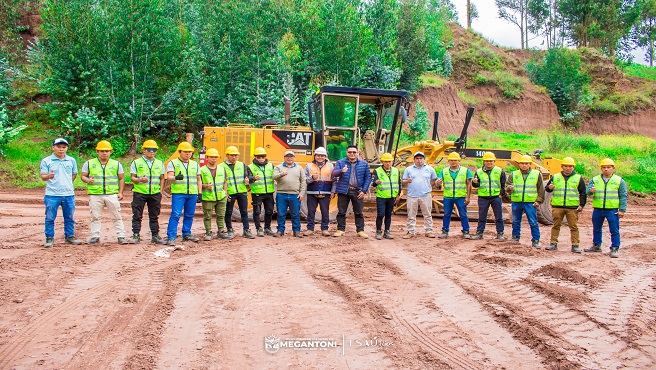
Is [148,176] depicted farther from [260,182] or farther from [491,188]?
[491,188]

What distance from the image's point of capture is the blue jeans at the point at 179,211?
32.6ft

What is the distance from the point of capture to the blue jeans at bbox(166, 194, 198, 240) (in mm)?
9938

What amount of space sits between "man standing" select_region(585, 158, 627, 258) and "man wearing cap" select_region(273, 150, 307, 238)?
5.29 m

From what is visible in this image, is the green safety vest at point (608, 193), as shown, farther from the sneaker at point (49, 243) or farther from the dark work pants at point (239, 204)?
the sneaker at point (49, 243)

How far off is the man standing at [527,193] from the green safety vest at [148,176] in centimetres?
656

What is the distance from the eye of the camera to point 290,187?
10969 millimetres

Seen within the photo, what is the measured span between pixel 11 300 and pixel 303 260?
3988 mm

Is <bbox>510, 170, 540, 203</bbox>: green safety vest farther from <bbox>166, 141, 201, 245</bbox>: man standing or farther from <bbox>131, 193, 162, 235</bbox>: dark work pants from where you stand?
<bbox>131, 193, 162, 235</bbox>: dark work pants

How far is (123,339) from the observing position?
5.03 metres

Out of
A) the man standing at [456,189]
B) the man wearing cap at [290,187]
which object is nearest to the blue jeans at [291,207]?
the man wearing cap at [290,187]

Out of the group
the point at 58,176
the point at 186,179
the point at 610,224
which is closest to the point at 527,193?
the point at 610,224

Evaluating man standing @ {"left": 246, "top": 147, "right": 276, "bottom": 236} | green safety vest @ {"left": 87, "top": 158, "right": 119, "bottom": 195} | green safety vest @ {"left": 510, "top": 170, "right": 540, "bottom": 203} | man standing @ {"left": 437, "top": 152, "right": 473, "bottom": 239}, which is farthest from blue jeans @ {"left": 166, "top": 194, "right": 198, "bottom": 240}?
green safety vest @ {"left": 510, "top": 170, "right": 540, "bottom": 203}

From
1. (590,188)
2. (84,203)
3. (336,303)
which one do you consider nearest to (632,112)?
(590,188)

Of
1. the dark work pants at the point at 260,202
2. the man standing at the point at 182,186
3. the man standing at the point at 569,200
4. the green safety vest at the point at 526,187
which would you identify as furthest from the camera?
the dark work pants at the point at 260,202
